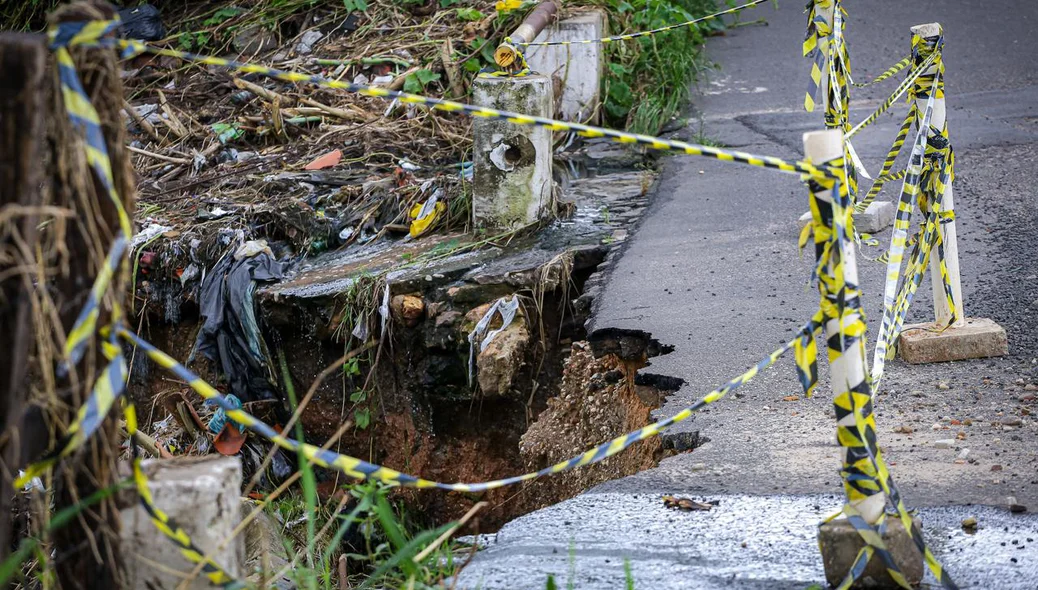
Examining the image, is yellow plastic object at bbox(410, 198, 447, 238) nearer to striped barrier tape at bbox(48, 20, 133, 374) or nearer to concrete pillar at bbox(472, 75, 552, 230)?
concrete pillar at bbox(472, 75, 552, 230)

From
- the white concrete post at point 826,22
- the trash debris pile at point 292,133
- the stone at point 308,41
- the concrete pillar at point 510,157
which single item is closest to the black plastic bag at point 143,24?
the trash debris pile at point 292,133

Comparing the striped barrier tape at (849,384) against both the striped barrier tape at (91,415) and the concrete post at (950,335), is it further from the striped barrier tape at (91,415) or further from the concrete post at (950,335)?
the concrete post at (950,335)

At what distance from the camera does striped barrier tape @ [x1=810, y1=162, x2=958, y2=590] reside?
2395 millimetres

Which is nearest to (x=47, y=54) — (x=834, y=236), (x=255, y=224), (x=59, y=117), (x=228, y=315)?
(x=59, y=117)

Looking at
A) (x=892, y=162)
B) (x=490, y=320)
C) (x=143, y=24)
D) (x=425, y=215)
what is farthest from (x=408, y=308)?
(x=143, y=24)

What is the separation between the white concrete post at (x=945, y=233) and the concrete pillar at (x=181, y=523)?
2.91 m

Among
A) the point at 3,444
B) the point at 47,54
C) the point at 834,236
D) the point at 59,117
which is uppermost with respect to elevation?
the point at 47,54

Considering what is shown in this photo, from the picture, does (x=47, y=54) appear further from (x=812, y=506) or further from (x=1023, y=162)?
(x=1023, y=162)

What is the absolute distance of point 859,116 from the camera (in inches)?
305

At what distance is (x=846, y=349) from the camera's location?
95.1 inches

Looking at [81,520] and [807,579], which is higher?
[81,520]

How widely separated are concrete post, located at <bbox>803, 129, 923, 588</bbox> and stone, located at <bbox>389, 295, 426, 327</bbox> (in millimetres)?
3102

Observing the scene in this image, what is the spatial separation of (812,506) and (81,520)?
2084mm

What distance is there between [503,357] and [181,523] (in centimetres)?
309
